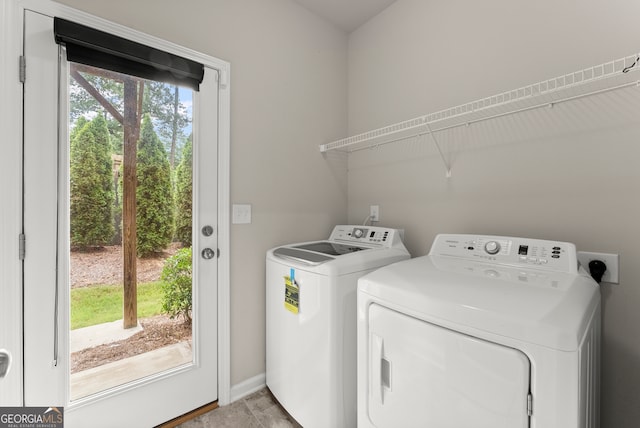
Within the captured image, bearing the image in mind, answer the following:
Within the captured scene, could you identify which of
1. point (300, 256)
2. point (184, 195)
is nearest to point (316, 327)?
point (300, 256)

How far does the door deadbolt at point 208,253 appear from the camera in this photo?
5.46 feet

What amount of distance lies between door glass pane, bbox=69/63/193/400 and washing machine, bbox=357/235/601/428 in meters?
1.13

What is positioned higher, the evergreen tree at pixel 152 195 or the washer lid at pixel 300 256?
the evergreen tree at pixel 152 195

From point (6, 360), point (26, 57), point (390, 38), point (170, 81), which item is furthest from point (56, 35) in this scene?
point (390, 38)

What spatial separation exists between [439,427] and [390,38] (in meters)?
2.33

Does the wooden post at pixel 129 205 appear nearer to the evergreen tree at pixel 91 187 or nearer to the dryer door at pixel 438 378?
the evergreen tree at pixel 91 187

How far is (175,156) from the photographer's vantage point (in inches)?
63.4

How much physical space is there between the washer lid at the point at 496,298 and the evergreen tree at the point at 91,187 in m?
1.30

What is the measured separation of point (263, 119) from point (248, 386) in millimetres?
1778

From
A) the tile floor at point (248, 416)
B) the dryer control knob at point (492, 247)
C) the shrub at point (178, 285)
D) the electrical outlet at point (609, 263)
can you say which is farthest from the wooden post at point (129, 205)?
the electrical outlet at point (609, 263)

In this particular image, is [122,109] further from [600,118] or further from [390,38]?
[600,118]

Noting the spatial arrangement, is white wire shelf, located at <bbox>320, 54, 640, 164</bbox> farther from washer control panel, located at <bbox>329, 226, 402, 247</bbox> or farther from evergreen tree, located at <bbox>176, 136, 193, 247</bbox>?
evergreen tree, located at <bbox>176, 136, 193, 247</bbox>

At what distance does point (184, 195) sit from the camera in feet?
5.36

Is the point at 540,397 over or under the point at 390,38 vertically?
under
